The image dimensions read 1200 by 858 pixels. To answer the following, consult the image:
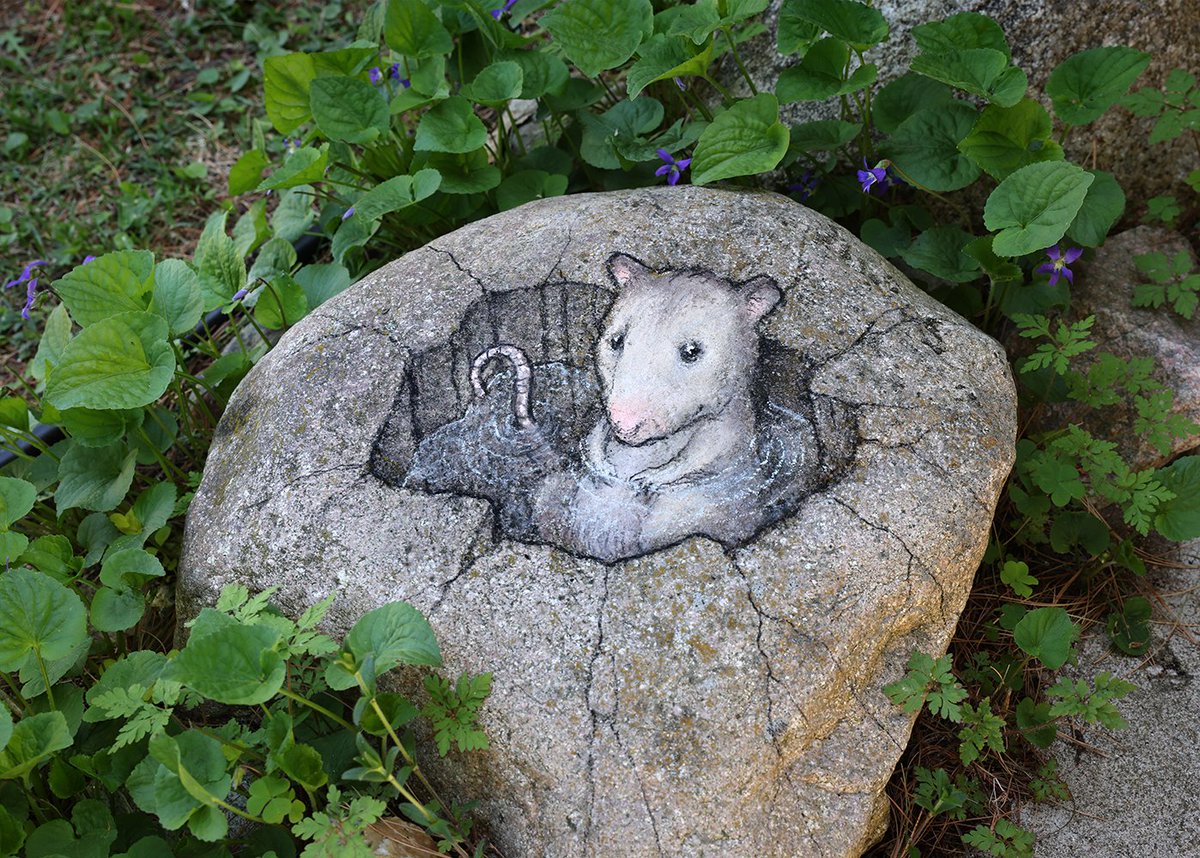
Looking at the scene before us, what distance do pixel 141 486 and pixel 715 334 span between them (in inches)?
60.3

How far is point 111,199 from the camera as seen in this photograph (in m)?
3.68

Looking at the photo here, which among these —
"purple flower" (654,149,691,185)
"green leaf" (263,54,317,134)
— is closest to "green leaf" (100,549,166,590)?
"green leaf" (263,54,317,134)

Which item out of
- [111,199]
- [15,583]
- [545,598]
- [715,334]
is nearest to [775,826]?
[545,598]

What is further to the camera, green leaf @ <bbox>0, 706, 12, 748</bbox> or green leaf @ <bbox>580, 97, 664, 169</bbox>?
green leaf @ <bbox>580, 97, 664, 169</bbox>

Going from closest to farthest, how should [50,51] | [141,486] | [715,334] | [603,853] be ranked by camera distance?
[603,853] → [715,334] → [141,486] → [50,51]

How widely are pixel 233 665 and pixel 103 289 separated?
3.77 feet

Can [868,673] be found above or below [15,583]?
below

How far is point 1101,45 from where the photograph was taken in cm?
252

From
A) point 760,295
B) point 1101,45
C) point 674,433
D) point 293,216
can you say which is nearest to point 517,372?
point 674,433

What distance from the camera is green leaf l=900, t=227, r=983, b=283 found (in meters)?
2.37

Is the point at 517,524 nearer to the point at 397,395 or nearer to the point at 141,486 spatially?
the point at 397,395

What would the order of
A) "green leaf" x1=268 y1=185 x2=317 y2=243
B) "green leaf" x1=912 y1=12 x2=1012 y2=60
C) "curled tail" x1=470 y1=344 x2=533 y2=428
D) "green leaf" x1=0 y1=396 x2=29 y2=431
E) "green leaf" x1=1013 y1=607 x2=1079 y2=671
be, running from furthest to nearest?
"green leaf" x1=268 y1=185 x2=317 y2=243
"green leaf" x1=0 y1=396 x2=29 y2=431
"green leaf" x1=912 y1=12 x2=1012 y2=60
"curled tail" x1=470 y1=344 x2=533 y2=428
"green leaf" x1=1013 y1=607 x2=1079 y2=671

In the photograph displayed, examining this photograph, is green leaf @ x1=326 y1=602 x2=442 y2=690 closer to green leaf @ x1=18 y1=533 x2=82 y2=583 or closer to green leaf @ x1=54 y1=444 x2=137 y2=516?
green leaf @ x1=18 y1=533 x2=82 y2=583

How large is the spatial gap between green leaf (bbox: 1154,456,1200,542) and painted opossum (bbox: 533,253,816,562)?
821mm
